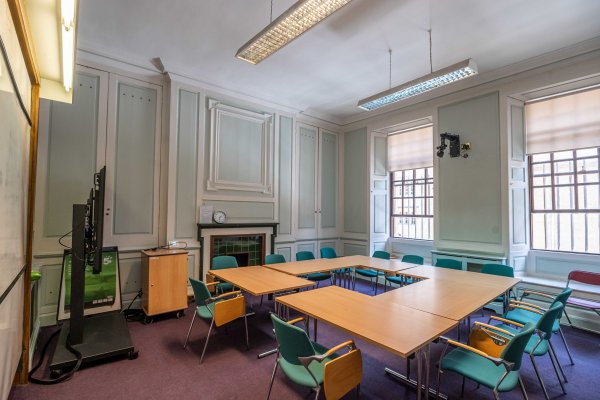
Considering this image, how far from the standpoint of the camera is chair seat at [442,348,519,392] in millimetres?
1844

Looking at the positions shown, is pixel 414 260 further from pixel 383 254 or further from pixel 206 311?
pixel 206 311

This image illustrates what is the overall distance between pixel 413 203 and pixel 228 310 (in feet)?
15.4

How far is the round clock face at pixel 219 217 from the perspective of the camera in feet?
16.0

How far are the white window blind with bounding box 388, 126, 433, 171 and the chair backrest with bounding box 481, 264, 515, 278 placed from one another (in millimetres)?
2443

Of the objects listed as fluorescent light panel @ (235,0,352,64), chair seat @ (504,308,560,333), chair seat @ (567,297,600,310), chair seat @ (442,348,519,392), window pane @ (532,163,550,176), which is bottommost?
chair seat @ (504,308,560,333)

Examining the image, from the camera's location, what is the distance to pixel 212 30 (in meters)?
3.61

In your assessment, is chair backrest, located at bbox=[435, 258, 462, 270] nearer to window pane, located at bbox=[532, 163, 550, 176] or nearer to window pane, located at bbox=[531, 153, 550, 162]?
window pane, located at bbox=[532, 163, 550, 176]

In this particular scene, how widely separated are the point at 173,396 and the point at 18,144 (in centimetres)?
215

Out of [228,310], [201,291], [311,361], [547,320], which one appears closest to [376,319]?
[311,361]

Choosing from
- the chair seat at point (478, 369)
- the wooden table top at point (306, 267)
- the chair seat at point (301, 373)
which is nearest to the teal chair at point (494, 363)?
the chair seat at point (478, 369)

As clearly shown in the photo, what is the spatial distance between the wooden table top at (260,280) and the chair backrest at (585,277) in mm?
3410

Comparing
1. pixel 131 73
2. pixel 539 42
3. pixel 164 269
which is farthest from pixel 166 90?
pixel 539 42

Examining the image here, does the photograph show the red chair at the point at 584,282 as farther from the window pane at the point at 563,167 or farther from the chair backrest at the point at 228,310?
the chair backrest at the point at 228,310

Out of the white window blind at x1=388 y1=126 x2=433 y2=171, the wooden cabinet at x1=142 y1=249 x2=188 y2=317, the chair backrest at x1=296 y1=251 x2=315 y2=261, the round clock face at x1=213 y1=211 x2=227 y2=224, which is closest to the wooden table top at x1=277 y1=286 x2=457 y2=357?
the wooden cabinet at x1=142 y1=249 x2=188 y2=317
